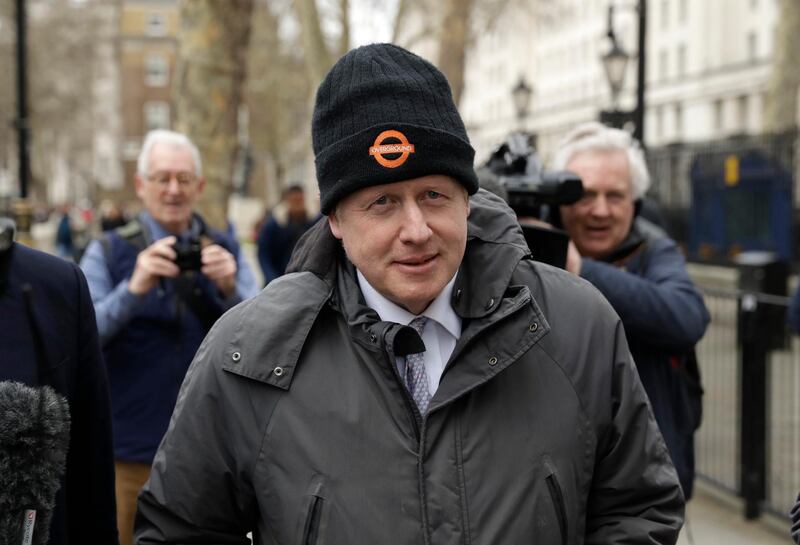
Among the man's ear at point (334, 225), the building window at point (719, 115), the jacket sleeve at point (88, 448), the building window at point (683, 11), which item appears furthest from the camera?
the building window at point (683, 11)

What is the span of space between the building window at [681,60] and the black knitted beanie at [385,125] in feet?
224

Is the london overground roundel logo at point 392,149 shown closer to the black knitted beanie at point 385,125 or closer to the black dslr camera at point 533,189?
the black knitted beanie at point 385,125

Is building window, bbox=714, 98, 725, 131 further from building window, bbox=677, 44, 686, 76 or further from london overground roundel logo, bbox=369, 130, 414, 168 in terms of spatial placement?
london overground roundel logo, bbox=369, 130, 414, 168

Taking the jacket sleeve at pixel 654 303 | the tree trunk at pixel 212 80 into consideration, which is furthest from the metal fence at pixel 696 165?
the jacket sleeve at pixel 654 303

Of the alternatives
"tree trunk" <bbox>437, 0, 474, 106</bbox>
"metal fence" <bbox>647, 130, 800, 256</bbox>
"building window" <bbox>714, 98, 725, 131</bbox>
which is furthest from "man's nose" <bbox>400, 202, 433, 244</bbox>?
"building window" <bbox>714, 98, 725, 131</bbox>

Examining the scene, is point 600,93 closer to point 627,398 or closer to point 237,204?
point 237,204

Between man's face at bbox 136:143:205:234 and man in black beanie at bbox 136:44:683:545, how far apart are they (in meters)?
2.32

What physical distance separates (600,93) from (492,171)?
7470 cm

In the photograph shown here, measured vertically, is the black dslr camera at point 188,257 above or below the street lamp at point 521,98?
below

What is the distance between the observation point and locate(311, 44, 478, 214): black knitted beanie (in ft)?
6.85

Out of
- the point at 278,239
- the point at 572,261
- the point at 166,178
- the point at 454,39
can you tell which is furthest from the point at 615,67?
the point at 572,261

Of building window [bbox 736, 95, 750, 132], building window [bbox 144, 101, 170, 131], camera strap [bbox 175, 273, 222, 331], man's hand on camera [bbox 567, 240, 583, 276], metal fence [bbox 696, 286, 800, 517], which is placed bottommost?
metal fence [bbox 696, 286, 800, 517]

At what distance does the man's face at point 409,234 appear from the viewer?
2.13 m

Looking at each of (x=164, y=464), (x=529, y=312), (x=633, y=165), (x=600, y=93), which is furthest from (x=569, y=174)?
(x=600, y=93)
